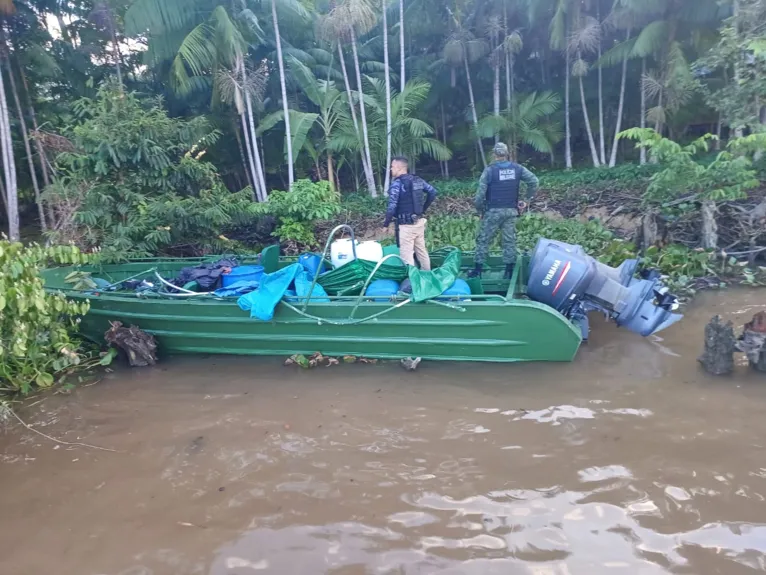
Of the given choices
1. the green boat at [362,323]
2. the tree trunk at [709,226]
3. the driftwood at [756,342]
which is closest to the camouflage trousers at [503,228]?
the green boat at [362,323]

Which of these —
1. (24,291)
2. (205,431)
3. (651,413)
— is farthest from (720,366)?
(24,291)

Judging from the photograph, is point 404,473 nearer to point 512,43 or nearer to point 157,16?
point 157,16

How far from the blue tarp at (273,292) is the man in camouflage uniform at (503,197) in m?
2.32

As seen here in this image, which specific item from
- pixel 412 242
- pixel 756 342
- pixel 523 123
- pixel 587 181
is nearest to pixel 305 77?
pixel 523 123

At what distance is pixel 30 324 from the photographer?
204 inches

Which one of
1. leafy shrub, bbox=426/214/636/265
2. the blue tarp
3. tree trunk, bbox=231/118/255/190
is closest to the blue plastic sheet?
the blue tarp

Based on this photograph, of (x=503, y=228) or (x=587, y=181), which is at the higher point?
(x=587, y=181)

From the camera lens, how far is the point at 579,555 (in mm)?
2965

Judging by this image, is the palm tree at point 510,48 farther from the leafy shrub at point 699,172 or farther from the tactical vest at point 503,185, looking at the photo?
the tactical vest at point 503,185

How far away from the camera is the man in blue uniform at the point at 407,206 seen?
6.40 metres

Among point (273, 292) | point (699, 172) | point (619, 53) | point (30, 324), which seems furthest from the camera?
point (619, 53)

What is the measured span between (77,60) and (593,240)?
1382 cm

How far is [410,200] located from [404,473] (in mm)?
3570

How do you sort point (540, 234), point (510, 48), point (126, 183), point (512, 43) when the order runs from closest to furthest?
point (126, 183)
point (540, 234)
point (512, 43)
point (510, 48)
